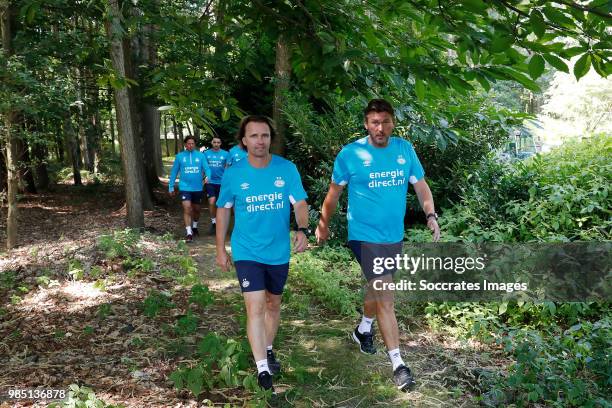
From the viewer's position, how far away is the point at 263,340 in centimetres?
406

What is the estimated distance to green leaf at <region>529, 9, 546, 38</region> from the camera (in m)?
2.25

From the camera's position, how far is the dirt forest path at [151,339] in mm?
4285

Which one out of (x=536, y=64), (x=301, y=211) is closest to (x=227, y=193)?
(x=301, y=211)

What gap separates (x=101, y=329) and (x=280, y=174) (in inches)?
121

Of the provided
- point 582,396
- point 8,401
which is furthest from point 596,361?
point 8,401

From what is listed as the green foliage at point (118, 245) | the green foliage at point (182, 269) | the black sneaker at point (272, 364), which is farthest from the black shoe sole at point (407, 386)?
the green foliage at point (118, 245)

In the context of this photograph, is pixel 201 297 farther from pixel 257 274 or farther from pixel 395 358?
pixel 395 358

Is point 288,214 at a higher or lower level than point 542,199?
higher

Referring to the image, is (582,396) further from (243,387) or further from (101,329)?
(101,329)

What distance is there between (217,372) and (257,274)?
3.57 ft

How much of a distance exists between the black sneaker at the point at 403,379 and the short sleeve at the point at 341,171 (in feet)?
5.49

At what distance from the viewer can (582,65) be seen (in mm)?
2371

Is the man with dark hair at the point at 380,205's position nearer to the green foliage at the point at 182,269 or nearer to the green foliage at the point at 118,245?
the green foliage at the point at 182,269

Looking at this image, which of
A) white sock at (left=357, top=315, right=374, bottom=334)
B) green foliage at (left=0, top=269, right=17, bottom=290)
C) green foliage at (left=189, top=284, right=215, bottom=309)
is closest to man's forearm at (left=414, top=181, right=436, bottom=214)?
white sock at (left=357, top=315, right=374, bottom=334)
